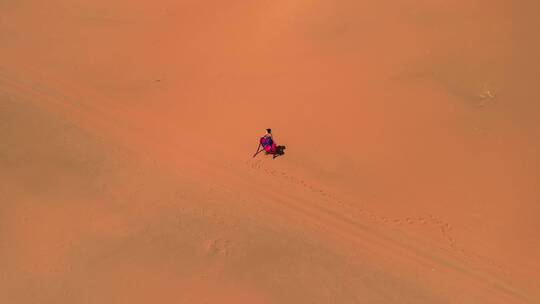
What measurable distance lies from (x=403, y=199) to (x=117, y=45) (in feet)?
30.6

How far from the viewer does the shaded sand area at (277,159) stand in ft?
31.2

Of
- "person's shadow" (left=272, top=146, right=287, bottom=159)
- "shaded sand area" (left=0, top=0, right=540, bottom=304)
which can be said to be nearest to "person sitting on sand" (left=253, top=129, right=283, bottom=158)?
"person's shadow" (left=272, top=146, right=287, bottom=159)

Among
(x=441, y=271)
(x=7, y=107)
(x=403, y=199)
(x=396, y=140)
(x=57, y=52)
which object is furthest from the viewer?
(x=57, y=52)

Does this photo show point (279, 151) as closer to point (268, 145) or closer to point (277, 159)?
point (277, 159)

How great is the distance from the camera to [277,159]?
11273mm

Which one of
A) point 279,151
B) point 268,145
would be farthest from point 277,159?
point 268,145

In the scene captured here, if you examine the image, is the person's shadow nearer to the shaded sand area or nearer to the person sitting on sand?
the person sitting on sand

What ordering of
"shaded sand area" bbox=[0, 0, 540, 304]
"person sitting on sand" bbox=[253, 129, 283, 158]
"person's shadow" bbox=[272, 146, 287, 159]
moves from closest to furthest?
"shaded sand area" bbox=[0, 0, 540, 304], "person sitting on sand" bbox=[253, 129, 283, 158], "person's shadow" bbox=[272, 146, 287, 159]

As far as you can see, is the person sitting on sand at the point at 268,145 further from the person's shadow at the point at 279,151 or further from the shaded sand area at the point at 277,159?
the shaded sand area at the point at 277,159

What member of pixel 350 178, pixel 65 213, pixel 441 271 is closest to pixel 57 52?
pixel 65 213

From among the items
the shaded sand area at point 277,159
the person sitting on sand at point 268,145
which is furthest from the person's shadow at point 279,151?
the shaded sand area at point 277,159

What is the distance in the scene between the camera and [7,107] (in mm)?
12820

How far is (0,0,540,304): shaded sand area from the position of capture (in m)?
9.50

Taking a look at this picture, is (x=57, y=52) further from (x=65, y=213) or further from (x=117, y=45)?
(x=65, y=213)
